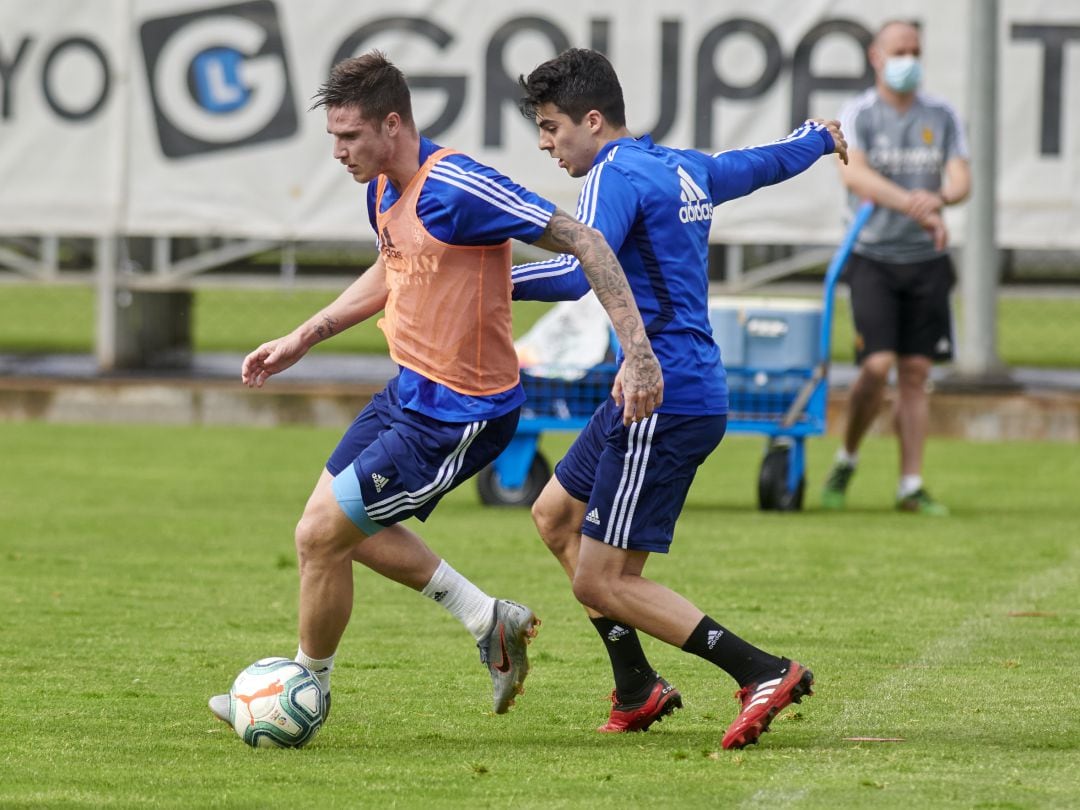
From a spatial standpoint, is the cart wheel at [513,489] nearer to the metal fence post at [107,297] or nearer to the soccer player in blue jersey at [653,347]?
the soccer player in blue jersey at [653,347]

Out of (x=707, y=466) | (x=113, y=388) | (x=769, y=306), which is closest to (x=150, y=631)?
(x=769, y=306)

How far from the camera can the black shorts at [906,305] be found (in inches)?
441

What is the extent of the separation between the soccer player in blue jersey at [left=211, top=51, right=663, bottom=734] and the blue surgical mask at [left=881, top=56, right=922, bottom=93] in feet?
20.0

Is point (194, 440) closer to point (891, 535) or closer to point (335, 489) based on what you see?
point (891, 535)

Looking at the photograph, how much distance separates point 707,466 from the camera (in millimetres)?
13953

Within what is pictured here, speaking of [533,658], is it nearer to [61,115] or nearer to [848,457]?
[848,457]

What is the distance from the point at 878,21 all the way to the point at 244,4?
509cm

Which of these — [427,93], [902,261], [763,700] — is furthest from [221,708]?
[427,93]

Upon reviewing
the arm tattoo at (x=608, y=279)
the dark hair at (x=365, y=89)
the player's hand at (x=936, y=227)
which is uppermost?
the dark hair at (x=365, y=89)

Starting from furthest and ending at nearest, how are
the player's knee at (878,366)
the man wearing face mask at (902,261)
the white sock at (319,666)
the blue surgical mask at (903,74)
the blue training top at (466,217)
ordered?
the blue surgical mask at (903,74)
the man wearing face mask at (902,261)
the player's knee at (878,366)
the white sock at (319,666)
the blue training top at (466,217)

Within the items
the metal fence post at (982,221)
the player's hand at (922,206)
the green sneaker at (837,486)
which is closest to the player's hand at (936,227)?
the player's hand at (922,206)

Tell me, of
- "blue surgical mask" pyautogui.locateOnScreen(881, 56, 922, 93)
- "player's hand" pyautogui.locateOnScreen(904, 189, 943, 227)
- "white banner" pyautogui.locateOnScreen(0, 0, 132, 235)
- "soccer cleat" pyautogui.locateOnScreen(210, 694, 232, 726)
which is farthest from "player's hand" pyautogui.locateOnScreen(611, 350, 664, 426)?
"white banner" pyautogui.locateOnScreen(0, 0, 132, 235)

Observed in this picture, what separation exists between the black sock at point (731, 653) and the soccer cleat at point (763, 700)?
0.11 feet

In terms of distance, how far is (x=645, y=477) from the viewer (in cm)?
566
